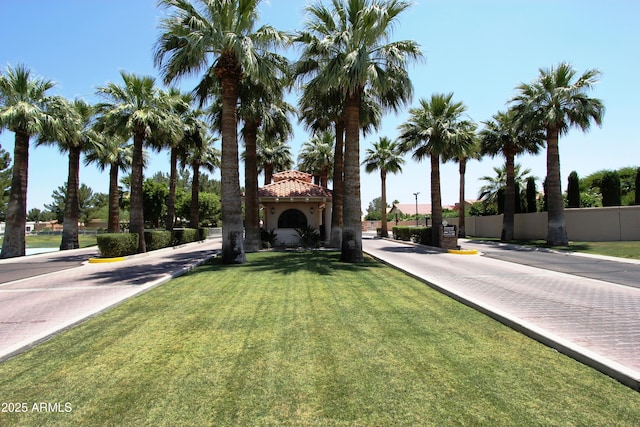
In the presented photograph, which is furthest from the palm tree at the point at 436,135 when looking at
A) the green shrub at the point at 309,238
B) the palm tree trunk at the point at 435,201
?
the green shrub at the point at 309,238

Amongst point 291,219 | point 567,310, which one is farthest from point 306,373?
point 291,219

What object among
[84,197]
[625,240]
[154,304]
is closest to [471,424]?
[154,304]

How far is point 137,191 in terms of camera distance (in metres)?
20.3

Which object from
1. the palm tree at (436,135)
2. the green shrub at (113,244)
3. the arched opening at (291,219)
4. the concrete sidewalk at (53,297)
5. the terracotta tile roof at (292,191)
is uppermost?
the palm tree at (436,135)

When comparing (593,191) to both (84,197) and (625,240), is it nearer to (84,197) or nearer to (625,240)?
(625,240)

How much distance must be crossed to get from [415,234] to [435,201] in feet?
16.2

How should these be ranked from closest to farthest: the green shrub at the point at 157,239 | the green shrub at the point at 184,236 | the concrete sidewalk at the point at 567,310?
the concrete sidewalk at the point at 567,310 < the green shrub at the point at 157,239 < the green shrub at the point at 184,236

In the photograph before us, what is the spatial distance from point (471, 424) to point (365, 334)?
240cm

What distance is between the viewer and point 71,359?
183 inches

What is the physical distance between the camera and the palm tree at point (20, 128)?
19891mm

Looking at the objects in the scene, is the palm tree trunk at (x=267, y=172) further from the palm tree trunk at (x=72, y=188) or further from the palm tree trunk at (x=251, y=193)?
the palm tree trunk at (x=251, y=193)

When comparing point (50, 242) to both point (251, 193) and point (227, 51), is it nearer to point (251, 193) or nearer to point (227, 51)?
point (251, 193)

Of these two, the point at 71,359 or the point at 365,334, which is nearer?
the point at 71,359

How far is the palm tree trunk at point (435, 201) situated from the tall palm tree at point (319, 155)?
17.8 m
